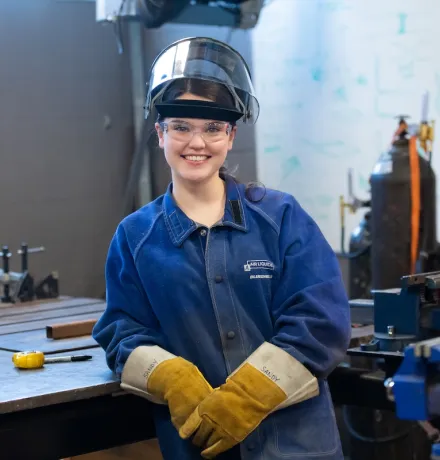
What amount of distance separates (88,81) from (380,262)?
185 cm

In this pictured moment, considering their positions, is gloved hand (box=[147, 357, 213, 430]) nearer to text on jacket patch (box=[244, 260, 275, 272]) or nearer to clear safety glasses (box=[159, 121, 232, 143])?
text on jacket patch (box=[244, 260, 275, 272])

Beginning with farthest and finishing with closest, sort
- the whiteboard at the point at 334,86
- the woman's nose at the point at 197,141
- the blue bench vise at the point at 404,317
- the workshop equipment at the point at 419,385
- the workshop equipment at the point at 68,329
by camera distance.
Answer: the whiteboard at the point at 334,86 < the workshop equipment at the point at 68,329 < the blue bench vise at the point at 404,317 < the woman's nose at the point at 197,141 < the workshop equipment at the point at 419,385

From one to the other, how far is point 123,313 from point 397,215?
58.0 inches

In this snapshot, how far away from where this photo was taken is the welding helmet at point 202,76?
158cm

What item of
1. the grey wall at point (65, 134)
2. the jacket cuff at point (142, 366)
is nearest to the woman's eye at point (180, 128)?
the jacket cuff at point (142, 366)

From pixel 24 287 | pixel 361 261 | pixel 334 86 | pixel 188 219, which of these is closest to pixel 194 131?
pixel 188 219

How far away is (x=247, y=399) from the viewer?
1.44m

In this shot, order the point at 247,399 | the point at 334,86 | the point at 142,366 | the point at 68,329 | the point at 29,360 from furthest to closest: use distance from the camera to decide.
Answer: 1. the point at 334,86
2. the point at 68,329
3. the point at 29,360
4. the point at 142,366
5. the point at 247,399

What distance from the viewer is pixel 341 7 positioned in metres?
3.93

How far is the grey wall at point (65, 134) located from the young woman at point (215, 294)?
232 cm

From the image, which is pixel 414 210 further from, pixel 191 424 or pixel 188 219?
pixel 191 424

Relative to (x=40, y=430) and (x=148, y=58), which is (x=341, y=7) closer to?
(x=148, y=58)

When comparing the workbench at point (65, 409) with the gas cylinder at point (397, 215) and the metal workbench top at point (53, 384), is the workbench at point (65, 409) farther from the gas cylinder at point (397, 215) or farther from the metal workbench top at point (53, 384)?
the gas cylinder at point (397, 215)

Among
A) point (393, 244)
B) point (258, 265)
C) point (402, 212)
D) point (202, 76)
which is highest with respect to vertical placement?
point (202, 76)
